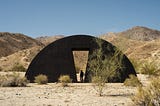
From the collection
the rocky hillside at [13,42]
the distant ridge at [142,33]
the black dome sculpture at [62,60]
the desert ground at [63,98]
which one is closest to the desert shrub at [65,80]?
the black dome sculpture at [62,60]

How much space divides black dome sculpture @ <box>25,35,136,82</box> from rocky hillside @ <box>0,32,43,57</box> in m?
71.1

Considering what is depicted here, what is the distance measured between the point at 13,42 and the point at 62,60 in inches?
3411

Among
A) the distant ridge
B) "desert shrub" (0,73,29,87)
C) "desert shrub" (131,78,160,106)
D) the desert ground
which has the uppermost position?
the distant ridge

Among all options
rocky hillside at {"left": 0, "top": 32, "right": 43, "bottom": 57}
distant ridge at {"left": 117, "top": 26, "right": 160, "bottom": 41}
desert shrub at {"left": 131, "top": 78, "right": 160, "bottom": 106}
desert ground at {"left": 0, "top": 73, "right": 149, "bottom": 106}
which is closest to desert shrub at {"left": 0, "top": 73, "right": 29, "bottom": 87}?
desert ground at {"left": 0, "top": 73, "right": 149, "bottom": 106}

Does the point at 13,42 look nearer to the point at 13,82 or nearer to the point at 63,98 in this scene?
the point at 13,82

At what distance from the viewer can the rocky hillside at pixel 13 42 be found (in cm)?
10538

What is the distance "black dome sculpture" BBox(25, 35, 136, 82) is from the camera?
31.5 metres

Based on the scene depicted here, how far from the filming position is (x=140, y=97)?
11406 mm

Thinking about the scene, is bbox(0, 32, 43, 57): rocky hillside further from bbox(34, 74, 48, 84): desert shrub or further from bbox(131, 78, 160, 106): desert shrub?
bbox(131, 78, 160, 106): desert shrub

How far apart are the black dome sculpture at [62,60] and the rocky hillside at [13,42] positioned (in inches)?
2800

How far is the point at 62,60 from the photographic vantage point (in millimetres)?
31922

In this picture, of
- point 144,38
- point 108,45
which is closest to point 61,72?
point 108,45

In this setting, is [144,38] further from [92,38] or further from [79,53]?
[92,38]

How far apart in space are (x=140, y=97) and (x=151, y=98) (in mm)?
380
